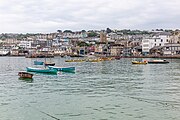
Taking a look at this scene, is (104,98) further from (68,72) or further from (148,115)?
(68,72)

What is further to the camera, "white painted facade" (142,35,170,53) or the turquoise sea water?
"white painted facade" (142,35,170,53)

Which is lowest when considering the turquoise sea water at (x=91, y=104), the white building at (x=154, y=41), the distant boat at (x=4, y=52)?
the turquoise sea water at (x=91, y=104)

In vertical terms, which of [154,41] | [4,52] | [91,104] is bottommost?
[91,104]

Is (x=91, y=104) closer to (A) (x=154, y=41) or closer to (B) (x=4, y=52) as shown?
(A) (x=154, y=41)

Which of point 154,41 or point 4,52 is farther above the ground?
point 154,41

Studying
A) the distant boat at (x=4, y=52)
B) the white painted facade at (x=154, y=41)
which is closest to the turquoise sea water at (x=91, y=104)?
the white painted facade at (x=154, y=41)

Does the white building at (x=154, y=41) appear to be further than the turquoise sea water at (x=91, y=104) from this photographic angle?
Yes

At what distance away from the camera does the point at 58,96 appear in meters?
24.6

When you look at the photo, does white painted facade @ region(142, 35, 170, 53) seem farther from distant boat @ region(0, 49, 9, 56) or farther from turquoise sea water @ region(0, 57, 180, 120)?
turquoise sea water @ region(0, 57, 180, 120)

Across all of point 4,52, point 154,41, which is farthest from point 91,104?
point 4,52

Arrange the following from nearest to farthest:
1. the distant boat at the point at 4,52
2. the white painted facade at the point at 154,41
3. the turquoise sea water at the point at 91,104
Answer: the turquoise sea water at the point at 91,104
the white painted facade at the point at 154,41
the distant boat at the point at 4,52

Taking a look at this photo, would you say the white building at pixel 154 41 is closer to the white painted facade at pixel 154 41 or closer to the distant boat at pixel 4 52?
the white painted facade at pixel 154 41

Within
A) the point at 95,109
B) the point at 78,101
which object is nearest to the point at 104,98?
the point at 78,101

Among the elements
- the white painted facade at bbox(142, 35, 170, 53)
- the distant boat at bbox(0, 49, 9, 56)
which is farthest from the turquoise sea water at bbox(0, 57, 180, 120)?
the distant boat at bbox(0, 49, 9, 56)
